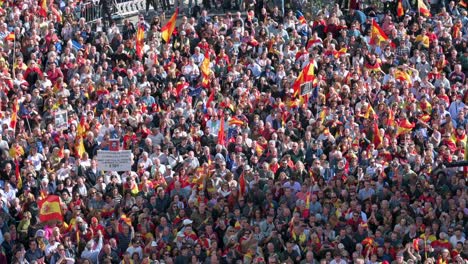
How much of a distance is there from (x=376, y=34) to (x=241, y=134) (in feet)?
20.8

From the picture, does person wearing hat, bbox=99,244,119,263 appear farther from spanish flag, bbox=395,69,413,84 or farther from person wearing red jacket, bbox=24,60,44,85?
spanish flag, bbox=395,69,413,84

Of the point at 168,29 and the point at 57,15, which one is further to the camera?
the point at 57,15

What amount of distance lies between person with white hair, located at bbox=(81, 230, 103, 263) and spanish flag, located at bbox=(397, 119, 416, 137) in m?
7.86

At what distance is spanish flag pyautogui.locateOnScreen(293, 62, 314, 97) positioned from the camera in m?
45.2

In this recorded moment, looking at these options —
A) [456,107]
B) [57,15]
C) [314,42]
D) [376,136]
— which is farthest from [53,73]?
[456,107]

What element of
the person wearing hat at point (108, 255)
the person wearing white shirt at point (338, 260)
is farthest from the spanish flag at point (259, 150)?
the person wearing white shirt at point (338, 260)

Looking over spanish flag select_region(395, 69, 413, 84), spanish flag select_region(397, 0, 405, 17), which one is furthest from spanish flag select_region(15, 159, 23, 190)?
spanish flag select_region(397, 0, 405, 17)

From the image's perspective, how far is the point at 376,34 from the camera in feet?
160

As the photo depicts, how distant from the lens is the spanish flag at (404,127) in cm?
4388

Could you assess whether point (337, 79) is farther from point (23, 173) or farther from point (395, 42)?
point (23, 173)

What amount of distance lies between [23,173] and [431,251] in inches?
345

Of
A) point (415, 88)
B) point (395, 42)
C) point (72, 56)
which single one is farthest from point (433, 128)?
point (72, 56)

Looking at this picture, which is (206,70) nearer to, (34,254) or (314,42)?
(314,42)

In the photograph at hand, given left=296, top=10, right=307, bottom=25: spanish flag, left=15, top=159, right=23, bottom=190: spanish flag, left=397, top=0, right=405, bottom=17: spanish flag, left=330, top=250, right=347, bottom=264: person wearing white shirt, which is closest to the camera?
left=330, top=250, right=347, bottom=264: person wearing white shirt
